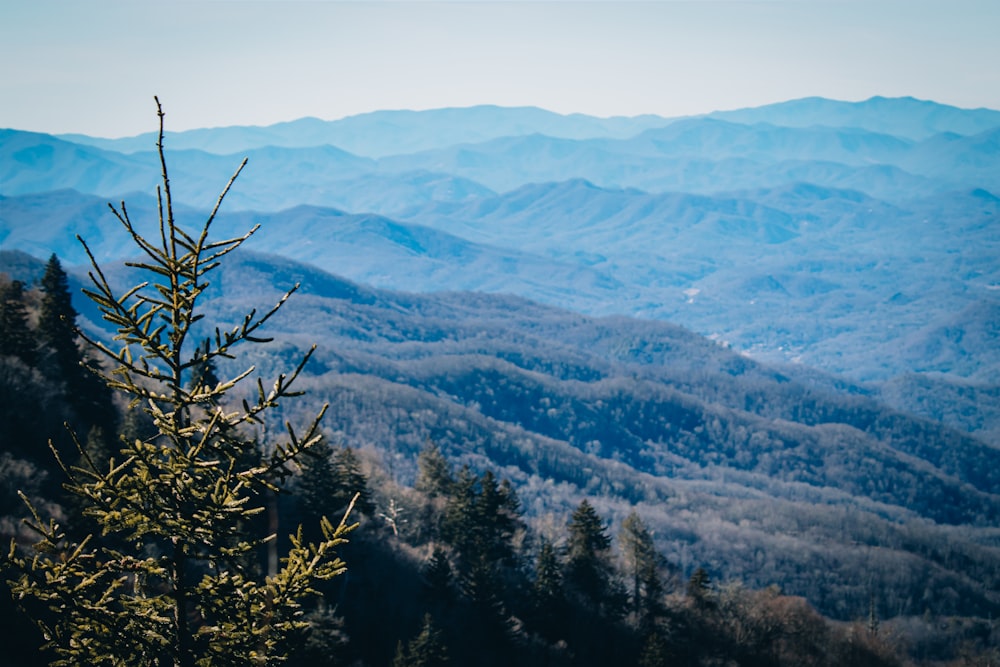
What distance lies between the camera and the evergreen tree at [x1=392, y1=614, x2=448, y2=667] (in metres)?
34.2

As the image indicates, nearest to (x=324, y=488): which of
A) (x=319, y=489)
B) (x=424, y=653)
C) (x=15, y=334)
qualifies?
(x=319, y=489)

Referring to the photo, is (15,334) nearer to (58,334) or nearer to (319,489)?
(58,334)

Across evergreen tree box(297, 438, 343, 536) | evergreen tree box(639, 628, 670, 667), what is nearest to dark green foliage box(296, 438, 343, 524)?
evergreen tree box(297, 438, 343, 536)

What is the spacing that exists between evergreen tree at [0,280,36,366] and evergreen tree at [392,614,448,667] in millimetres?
27447

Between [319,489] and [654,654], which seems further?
[654,654]

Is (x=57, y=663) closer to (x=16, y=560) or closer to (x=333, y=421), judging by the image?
(x=16, y=560)

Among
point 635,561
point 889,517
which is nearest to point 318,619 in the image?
point 635,561

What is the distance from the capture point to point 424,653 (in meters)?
34.5

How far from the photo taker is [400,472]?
132875 millimetres

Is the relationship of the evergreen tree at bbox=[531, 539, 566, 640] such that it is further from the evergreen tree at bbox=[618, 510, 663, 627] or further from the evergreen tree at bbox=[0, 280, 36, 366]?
the evergreen tree at bbox=[0, 280, 36, 366]

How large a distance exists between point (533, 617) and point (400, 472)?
91.4 m

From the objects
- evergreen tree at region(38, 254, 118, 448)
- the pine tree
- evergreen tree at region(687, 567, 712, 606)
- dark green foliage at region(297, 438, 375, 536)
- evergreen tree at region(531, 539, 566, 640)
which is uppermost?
the pine tree

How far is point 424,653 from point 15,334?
97.6 feet

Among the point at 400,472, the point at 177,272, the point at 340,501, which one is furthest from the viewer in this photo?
the point at 400,472
